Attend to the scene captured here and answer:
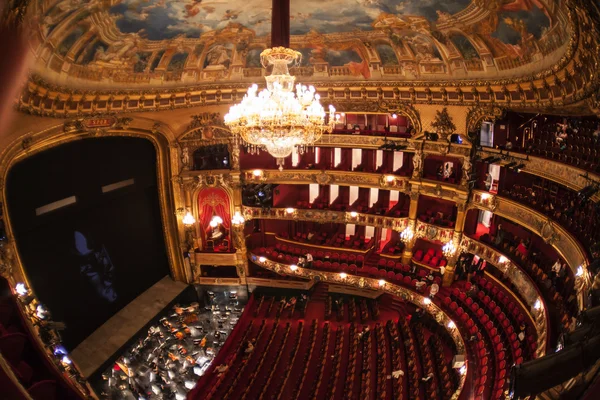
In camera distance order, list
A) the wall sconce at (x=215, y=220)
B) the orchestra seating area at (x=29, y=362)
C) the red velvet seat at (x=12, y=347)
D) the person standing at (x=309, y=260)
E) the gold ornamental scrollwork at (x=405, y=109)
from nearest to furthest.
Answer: the orchestra seating area at (x=29, y=362), the red velvet seat at (x=12, y=347), the gold ornamental scrollwork at (x=405, y=109), the person standing at (x=309, y=260), the wall sconce at (x=215, y=220)

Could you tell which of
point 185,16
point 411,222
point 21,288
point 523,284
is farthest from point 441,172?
point 21,288

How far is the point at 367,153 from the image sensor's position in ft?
66.7

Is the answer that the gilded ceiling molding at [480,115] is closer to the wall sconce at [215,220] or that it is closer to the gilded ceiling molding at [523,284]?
the gilded ceiling molding at [523,284]

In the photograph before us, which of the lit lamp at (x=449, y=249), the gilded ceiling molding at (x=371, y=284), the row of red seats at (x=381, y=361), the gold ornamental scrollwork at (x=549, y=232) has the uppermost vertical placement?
the gold ornamental scrollwork at (x=549, y=232)

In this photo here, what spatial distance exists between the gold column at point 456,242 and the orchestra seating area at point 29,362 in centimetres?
1454

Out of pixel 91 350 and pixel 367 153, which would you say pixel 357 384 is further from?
pixel 367 153

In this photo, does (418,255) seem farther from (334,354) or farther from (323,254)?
(334,354)

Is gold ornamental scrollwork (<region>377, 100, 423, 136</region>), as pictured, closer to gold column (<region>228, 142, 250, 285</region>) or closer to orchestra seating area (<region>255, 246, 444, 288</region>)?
orchestra seating area (<region>255, 246, 444, 288</region>)

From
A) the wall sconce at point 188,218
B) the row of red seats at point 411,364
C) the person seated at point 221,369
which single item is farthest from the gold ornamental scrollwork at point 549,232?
the wall sconce at point 188,218

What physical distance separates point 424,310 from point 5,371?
16.6 meters

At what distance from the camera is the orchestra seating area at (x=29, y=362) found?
17.0 feet

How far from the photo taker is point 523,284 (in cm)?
1210

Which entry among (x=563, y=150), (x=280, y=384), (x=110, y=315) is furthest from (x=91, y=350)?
(x=563, y=150)

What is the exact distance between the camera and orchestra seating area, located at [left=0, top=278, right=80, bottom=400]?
17.0 feet
